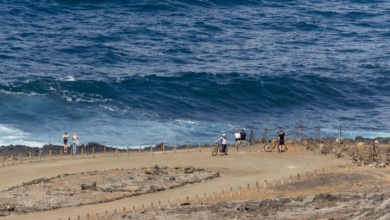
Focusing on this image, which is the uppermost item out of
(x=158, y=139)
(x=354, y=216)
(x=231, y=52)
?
(x=231, y=52)

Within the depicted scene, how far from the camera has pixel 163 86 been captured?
12331cm

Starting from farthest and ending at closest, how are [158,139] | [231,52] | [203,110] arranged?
[231,52] < [203,110] < [158,139]

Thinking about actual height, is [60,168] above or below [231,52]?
below

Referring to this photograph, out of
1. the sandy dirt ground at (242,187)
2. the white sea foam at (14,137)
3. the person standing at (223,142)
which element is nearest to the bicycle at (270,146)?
the sandy dirt ground at (242,187)

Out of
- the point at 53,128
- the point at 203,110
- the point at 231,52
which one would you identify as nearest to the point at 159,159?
the point at 53,128

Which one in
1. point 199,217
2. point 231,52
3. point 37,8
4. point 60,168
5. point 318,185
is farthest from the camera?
point 37,8

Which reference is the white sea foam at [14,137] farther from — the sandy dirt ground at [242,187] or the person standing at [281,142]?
the person standing at [281,142]

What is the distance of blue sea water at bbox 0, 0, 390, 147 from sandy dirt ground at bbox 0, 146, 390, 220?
16.9 meters

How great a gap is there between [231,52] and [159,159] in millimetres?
54275

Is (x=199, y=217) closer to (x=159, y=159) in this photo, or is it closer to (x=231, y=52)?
(x=159, y=159)

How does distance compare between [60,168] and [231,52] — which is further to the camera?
[231,52]

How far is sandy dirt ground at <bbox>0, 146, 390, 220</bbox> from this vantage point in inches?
2630

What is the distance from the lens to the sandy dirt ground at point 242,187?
219 feet

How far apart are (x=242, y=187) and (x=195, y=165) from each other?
8.39 m
